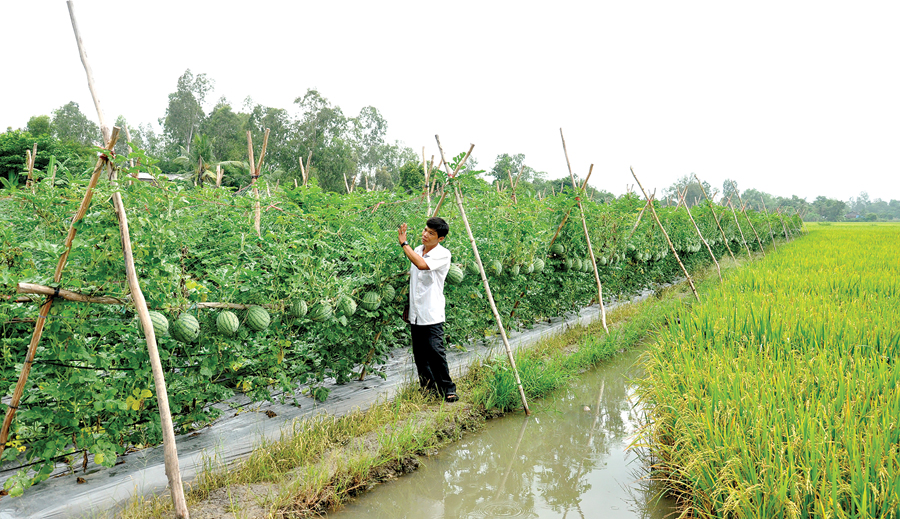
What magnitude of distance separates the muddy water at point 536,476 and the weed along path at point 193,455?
0.91m

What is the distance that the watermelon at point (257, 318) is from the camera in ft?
11.2

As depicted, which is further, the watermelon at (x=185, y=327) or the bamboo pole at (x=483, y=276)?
the bamboo pole at (x=483, y=276)

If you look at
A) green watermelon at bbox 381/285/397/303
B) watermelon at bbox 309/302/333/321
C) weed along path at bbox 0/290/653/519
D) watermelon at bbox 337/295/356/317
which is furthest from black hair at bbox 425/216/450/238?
weed along path at bbox 0/290/653/519

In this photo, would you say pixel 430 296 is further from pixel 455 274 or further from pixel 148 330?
pixel 148 330

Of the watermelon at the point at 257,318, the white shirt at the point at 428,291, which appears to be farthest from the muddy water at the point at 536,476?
the watermelon at the point at 257,318

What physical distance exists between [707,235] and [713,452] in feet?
44.8

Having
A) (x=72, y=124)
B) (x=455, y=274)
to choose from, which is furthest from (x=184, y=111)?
(x=455, y=274)

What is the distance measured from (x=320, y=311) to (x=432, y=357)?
1.26 meters

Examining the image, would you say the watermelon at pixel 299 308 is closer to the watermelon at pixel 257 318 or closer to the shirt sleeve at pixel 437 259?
the watermelon at pixel 257 318

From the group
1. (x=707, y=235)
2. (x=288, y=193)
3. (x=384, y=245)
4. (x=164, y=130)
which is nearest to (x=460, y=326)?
(x=384, y=245)

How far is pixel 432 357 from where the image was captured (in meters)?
4.65

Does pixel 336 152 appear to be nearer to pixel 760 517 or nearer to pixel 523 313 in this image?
pixel 523 313

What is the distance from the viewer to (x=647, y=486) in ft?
12.1

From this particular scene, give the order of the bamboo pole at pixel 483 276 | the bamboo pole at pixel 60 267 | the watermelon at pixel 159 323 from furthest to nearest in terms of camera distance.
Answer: the bamboo pole at pixel 483 276 → the watermelon at pixel 159 323 → the bamboo pole at pixel 60 267
